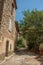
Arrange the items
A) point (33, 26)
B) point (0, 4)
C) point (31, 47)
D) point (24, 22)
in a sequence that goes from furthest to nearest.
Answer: point (31, 47)
point (24, 22)
point (33, 26)
point (0, 4)

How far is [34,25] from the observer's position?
25.4 meters

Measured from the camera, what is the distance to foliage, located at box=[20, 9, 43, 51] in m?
24.8

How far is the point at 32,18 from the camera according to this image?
84.4ft

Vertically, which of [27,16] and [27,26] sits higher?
[27,16]

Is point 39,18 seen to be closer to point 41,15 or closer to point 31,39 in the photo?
point 41,15

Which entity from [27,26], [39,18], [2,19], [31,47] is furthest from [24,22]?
[2,19]

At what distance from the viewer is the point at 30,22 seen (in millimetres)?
25984

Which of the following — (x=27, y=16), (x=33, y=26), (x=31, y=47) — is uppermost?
(x=27, y=16)

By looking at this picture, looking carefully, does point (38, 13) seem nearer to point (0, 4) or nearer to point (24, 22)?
point (24, 22)

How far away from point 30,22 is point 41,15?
2.23 meters

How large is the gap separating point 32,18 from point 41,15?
1609 mm

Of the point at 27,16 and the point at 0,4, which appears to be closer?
the point at 0,4

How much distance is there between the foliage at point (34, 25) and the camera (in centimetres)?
2475

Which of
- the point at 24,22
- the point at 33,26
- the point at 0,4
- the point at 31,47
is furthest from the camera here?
the point at 31,47
